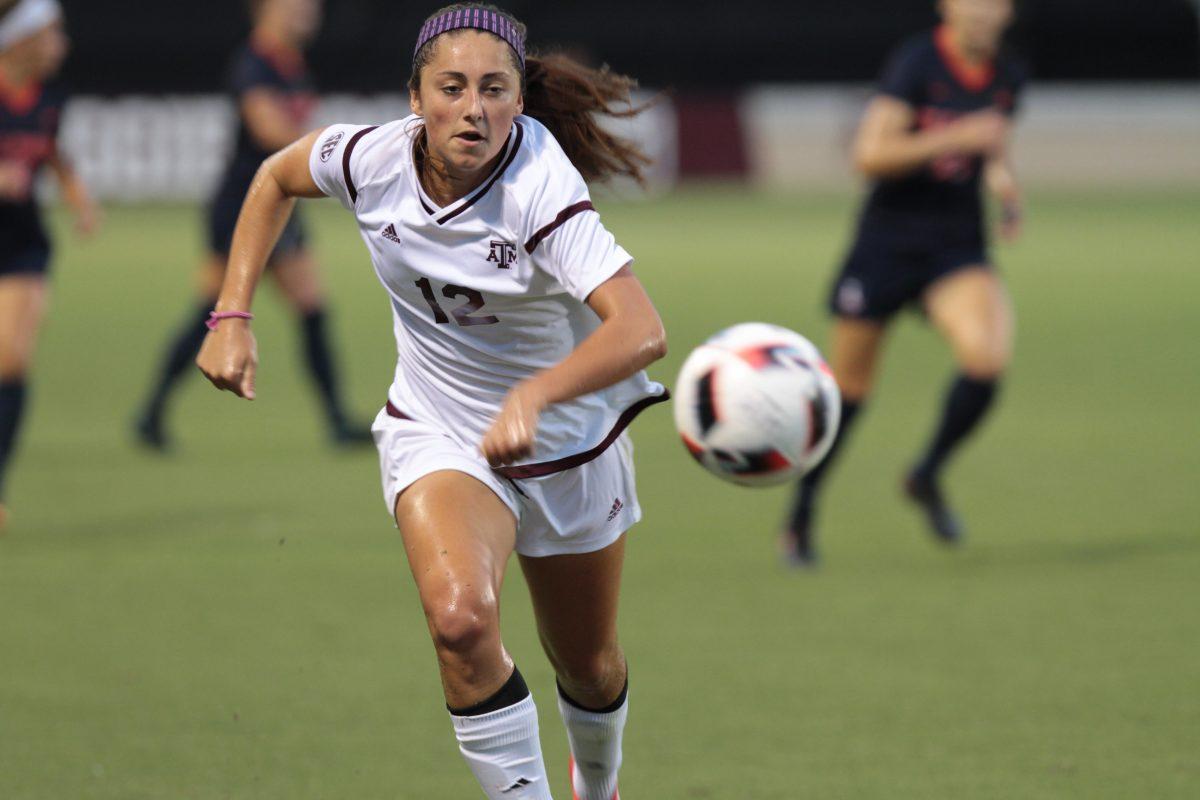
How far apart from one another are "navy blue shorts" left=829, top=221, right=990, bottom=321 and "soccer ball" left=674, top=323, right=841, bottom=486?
2615mm

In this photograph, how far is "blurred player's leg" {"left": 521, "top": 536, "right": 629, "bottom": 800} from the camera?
4227 millimetres

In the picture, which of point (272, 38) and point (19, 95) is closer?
point (19, 95)

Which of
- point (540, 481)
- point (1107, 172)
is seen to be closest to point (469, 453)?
point (540, 481)

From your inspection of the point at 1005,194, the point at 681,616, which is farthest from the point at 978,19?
the point at 681,616

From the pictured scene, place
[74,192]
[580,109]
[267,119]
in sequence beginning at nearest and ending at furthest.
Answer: [580,109], [74,192], [267,119]

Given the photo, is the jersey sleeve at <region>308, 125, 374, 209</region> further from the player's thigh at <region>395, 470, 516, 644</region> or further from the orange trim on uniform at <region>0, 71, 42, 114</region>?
the orange trim on uniform at <region>0, 71, 42, 114</region>

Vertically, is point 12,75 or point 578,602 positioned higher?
point 578,602

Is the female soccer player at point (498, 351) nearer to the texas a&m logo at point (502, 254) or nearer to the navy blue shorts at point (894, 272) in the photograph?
the texas a&m logo at point (502, 254)

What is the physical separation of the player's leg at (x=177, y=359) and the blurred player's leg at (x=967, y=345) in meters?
4.16

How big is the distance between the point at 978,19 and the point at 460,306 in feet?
13.1

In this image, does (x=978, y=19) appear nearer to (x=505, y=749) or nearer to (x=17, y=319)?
(x=17, y=319)

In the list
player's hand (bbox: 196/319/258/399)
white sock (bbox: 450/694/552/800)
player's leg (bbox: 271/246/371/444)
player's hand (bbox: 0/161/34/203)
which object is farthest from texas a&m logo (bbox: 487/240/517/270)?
player's leg (bbox: 271/246/371/444)

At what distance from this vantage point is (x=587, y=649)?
168 inches

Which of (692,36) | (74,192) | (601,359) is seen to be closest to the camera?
(601,359)
